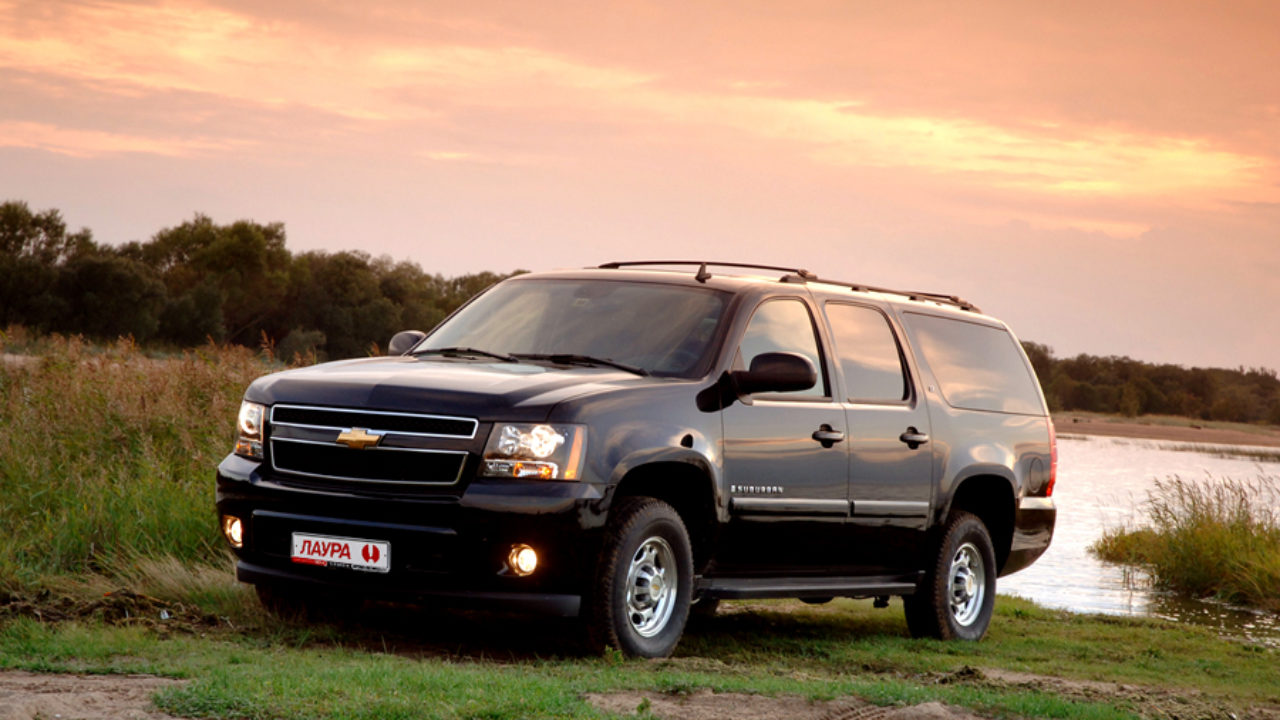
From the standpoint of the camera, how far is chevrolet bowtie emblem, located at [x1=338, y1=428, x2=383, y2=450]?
7211mm

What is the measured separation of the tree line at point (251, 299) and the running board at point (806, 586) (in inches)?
1218

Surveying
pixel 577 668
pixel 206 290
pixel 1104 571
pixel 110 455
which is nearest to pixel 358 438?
pixel 577 668

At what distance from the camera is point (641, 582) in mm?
7633

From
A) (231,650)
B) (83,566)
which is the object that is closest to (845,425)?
(231,650)

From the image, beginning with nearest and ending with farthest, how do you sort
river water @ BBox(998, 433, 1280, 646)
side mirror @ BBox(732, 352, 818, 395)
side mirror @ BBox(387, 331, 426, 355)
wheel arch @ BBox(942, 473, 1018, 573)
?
1. side mirror @ BBox(732, 352, 818, 395)
2. side mirror @ BBox(387, 331, 426, 355)
3. wheel arch @ BBox(942, 473, 1018, 573)
4. river water @ BBox(998, 433, 1280, 646)

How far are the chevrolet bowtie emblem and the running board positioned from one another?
1923 millimetres

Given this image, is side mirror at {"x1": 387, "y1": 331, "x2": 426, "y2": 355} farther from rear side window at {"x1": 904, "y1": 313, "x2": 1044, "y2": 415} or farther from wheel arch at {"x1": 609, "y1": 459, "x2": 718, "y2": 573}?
rear side window at {"x1": 904, "y1": 313, "x2": 1044, "y2": 415}

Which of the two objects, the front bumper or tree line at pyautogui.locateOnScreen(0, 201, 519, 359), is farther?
tree line at pyautogui.locateOnScreen(0, 201, 519, 359)

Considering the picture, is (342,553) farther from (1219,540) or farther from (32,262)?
(32,262)

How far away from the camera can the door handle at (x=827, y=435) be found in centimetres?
859

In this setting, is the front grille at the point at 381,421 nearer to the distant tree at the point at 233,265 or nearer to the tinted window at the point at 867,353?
the tinted window at the point at 867,353

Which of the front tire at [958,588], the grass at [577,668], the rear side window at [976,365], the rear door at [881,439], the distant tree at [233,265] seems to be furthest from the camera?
the distant tree at [233,265]

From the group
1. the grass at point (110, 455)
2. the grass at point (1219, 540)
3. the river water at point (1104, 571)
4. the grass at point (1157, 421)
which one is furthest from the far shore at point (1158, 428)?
the grass at point (110, 455)

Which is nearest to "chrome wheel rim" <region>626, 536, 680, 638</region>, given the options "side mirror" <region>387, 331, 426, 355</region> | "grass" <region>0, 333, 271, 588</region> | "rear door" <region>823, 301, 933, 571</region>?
"rear door" <region>823, 301, 933, 571</region>
